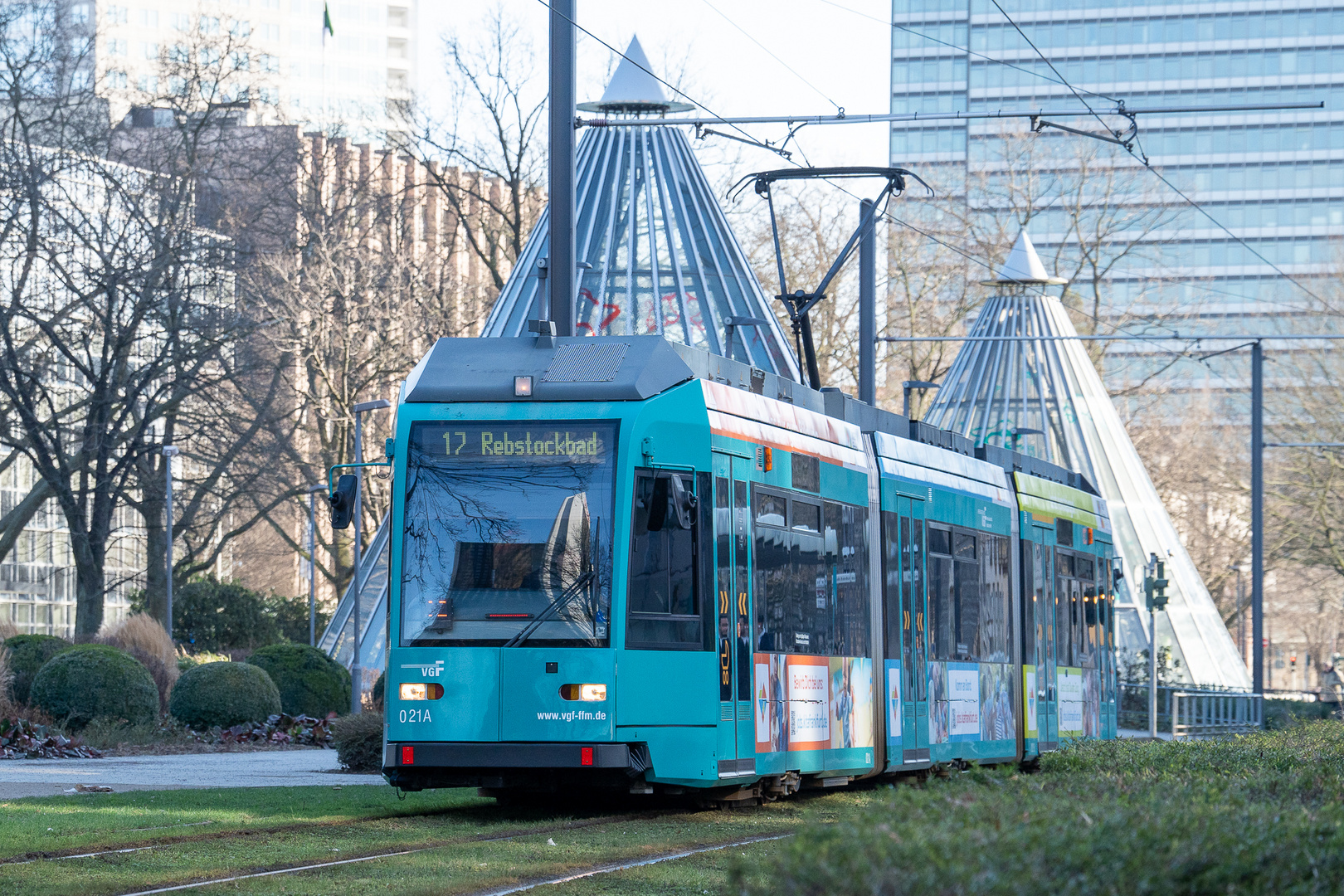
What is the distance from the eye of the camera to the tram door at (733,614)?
44.1ft

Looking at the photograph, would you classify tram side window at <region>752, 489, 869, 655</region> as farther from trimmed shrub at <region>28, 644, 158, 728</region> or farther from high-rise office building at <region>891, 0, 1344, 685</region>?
high-rise office building at <region>891, 0, 1344, 685</region>

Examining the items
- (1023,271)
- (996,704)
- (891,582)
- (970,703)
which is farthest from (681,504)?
(1023,271)

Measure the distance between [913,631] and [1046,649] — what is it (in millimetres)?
4466

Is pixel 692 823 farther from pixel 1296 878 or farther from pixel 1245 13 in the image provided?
pixel 1245 13

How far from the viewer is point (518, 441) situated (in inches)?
522

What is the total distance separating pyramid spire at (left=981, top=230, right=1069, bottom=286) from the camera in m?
49.7

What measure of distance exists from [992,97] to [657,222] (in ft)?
309

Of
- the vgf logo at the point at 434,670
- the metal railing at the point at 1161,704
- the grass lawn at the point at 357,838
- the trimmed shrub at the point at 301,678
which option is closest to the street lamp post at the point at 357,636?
the trimmed shrub at the point at 301,678

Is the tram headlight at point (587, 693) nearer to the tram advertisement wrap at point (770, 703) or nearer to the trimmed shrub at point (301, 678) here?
the tram advertisement wrap at point (770, 703)

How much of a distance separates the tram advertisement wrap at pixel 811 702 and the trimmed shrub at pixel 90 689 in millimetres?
13608

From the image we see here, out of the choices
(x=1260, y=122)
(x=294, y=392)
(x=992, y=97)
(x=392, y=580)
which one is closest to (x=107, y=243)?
(x=294, y=392)

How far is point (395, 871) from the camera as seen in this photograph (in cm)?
1020

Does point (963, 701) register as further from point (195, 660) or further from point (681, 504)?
point (195, 660)

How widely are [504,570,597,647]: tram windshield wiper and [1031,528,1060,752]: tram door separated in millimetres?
9044
